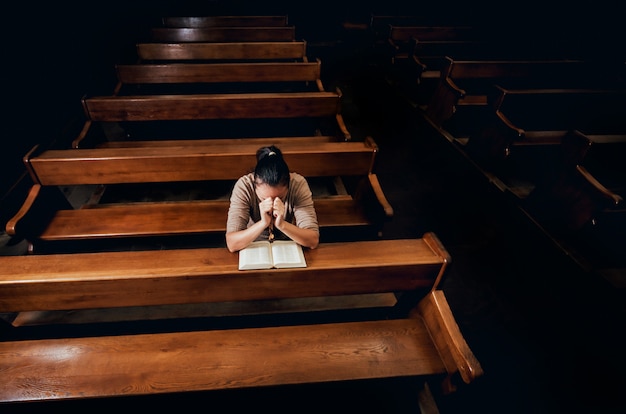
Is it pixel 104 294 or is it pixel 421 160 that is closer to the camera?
pixel 104 294

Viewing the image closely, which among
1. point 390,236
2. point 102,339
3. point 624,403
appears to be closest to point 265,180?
point 102,339

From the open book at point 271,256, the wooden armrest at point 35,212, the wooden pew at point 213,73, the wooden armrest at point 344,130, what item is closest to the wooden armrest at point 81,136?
the wooden armrest at point 35,212

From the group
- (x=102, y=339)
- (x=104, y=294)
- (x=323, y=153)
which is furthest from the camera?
(x=323, y=153)

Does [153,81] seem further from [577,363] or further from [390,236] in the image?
[577,363]

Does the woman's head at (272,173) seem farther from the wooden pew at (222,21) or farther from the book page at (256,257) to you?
the wooden pew at (222,21)

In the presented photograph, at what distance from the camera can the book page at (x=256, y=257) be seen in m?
1.53

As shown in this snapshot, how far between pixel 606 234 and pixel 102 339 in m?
3.85

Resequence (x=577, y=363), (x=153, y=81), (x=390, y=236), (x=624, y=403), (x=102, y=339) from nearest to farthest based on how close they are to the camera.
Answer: (x=102, y=339), (x=624, y=403), (x=577, y=363), (x=390, y=236), (x=153, y=81)

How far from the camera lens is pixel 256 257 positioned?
1595 mm

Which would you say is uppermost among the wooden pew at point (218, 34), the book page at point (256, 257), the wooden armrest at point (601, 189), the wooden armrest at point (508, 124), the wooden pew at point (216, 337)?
the wooden pew at point (218, 34)

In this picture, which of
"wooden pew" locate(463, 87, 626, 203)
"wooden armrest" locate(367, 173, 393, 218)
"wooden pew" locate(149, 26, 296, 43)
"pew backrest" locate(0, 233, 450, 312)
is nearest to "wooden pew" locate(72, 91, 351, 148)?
"wooden armrest" locate(367, 173, 393, 218)

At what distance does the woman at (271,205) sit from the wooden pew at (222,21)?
5.33m

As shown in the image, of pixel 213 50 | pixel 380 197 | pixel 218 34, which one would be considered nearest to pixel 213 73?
pixel 213 50

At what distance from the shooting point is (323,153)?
8.48 ft
